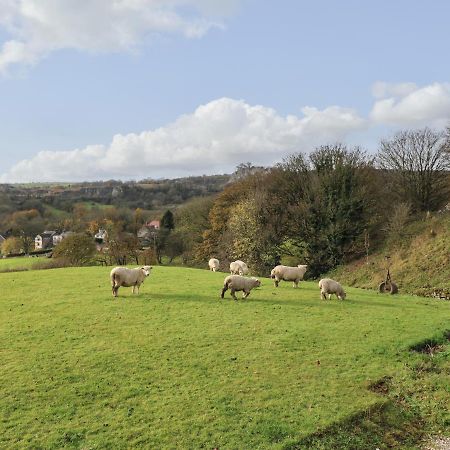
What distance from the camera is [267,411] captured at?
514 inches

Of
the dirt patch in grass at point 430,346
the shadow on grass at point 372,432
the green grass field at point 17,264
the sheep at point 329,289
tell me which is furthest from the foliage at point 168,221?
the shadow on grass at point 372,432

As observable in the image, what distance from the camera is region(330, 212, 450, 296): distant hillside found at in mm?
36688

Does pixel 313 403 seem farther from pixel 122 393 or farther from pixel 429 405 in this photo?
pixel 122 393

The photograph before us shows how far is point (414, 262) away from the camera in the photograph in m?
40.2

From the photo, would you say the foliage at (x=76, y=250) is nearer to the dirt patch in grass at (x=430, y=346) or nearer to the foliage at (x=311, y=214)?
the foliage at (x=311, y=214)

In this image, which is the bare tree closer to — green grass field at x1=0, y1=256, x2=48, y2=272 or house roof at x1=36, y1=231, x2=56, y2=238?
green grass field at x1=0, y1=256, x2=48, y2=272

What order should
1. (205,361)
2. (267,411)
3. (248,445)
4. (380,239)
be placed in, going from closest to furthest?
1. (248,445)
2. (267,411)
3. (205,361)
4. (380,239)

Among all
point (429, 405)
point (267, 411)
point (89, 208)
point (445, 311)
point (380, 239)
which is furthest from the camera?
point (89, 208)

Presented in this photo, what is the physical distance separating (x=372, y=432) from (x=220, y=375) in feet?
17.0

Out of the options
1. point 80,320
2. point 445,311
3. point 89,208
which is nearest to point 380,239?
point 445,311

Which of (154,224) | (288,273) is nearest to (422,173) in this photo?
(288,273)

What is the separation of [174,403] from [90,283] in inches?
856

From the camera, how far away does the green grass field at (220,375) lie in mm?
12180

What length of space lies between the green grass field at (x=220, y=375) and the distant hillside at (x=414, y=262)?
13.5 m
